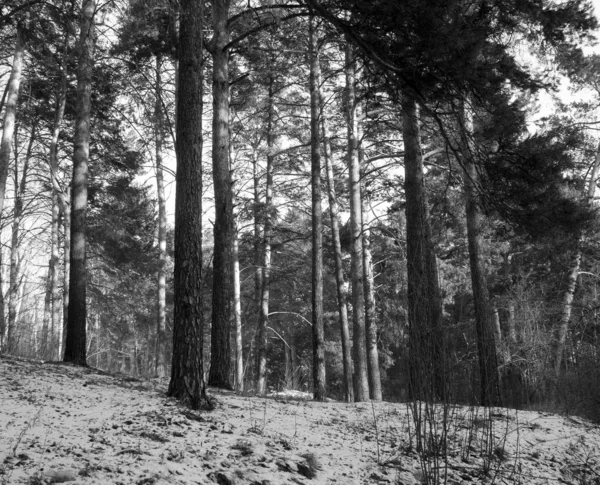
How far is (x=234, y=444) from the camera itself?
14.0ft

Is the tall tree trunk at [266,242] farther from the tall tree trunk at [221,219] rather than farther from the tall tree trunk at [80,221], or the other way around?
the tall tree trunk at [80,221]

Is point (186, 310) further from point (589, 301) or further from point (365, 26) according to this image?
point (589, 301)

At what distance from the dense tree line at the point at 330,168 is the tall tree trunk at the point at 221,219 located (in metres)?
0.03

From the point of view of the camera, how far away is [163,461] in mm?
3582

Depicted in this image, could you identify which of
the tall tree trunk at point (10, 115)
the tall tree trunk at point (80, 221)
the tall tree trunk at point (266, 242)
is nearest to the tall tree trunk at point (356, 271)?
the tall tree trunk at point (266, 242)

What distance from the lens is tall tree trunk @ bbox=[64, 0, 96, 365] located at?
9164mm

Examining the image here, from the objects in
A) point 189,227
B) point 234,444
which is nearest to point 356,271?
point 189,227

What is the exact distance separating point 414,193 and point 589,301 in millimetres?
12571

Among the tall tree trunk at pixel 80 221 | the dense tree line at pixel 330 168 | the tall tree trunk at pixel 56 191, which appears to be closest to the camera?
the dense tree line at pixel 330 168

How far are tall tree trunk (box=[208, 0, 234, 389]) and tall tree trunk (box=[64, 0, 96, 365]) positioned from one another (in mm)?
2429

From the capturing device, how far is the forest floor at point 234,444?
3393 millimetres

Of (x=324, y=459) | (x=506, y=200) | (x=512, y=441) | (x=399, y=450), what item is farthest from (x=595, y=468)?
(x=506, y=200)

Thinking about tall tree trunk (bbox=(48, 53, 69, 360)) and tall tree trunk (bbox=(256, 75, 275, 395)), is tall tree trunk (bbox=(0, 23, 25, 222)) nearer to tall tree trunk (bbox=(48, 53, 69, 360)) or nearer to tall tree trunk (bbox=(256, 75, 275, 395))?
tall tree trunk (bbox=(48, 53, 69, 360))

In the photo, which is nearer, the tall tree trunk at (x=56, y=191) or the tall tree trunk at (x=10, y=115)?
the tall tree trunk at (x=10, y=115)
